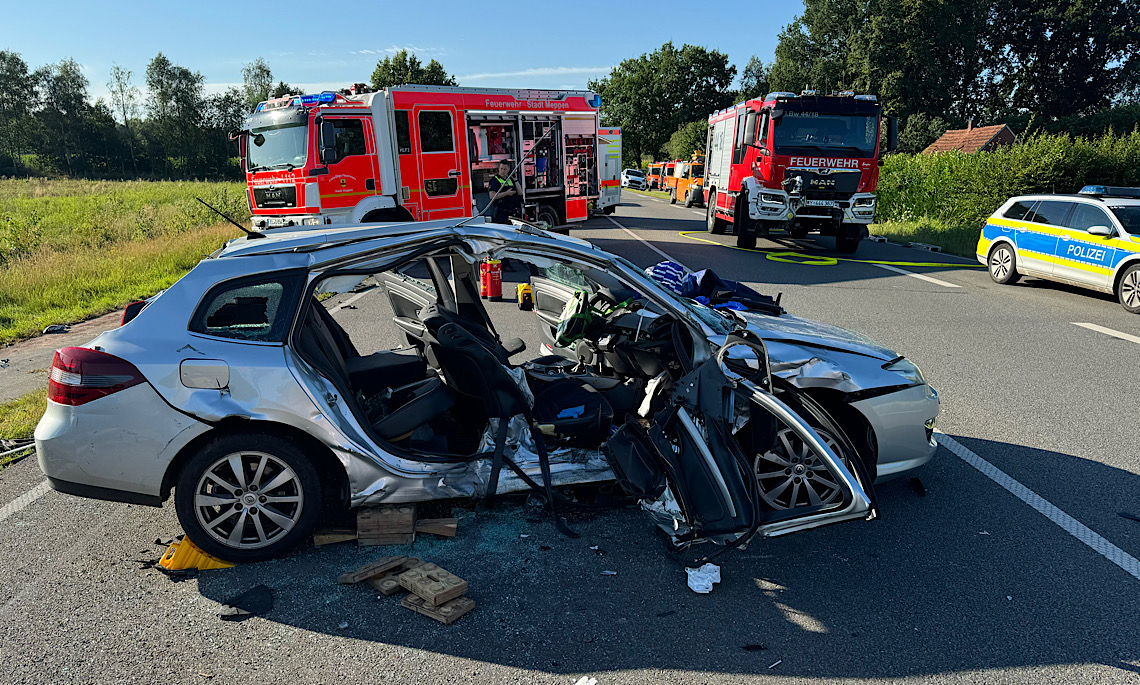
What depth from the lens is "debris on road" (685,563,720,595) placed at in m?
3.34

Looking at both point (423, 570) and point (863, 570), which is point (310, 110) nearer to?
point (423, 570)

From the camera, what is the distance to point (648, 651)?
293 cm

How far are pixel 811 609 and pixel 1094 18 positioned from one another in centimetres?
6856

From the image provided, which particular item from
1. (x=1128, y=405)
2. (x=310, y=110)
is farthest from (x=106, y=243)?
(x=1128, y=405)

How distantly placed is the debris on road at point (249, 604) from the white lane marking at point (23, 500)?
163cm

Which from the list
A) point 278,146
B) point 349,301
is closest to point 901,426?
point 349,301

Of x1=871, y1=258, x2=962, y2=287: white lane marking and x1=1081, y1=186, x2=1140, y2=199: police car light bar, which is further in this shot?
x1=871, y1=258, x2=962, y2=287: white lane marking

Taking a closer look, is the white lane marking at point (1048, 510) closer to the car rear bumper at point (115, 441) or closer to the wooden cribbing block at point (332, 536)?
the wooden cribbing block at point (332, 536)

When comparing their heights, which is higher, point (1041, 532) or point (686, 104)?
point (686, 104)

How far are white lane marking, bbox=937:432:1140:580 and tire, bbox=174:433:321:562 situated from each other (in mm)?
4014

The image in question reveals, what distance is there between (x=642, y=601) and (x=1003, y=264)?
39.1ft

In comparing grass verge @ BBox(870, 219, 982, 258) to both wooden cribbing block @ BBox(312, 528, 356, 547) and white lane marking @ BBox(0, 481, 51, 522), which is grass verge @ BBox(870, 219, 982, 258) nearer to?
wooden cribbing block @ BBox(312, 528, 356, 547)

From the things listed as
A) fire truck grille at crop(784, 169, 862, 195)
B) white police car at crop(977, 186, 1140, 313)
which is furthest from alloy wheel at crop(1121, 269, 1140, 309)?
fire truck grille at crop(784, 169, 862, 195)

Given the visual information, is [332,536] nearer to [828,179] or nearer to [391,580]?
[391,580]
